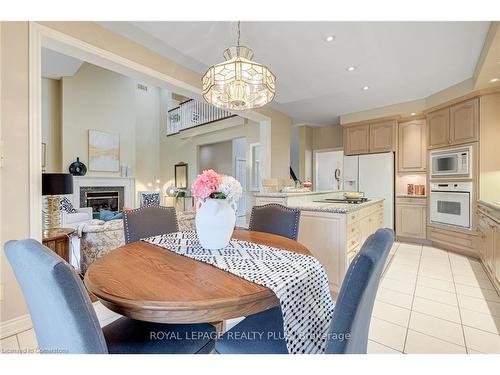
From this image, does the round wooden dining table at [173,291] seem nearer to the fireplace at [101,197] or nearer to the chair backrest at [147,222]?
the chair backrest at [147,222]

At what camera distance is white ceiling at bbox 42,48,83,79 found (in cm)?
413

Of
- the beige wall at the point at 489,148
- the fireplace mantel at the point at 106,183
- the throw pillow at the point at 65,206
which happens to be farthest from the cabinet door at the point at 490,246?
the fireplace mantel at the point at 106,183

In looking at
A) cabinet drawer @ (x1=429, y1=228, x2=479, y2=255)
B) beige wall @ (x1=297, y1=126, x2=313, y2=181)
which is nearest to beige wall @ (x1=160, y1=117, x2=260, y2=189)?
beige wall @ (x1=297, y1=126, x2=313, y2=181)

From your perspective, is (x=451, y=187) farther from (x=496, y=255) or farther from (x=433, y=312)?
(x=433, y=312)

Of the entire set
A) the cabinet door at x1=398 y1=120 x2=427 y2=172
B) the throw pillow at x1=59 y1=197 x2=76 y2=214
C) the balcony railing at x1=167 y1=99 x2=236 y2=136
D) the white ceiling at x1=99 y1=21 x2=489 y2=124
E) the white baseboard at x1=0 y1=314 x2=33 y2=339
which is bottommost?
the white baseboard at x1=0 y1=314 x2=33 y2=339

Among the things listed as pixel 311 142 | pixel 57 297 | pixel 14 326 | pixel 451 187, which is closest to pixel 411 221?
pixel 451 187

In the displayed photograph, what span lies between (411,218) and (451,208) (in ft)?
2.45

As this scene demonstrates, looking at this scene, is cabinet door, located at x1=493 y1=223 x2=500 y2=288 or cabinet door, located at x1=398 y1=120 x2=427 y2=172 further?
cabinet door, located at x1=398 y1=120 x2=427 y2=172

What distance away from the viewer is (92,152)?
6105 mm

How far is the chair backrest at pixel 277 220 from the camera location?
6.34ft

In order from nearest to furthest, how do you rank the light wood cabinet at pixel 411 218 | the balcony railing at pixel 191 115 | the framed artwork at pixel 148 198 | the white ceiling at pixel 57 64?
the white ceiling at pixel 57 64 < the light wood cabinet at pixel 411 218 < the balcony railing at pixel 191 115 < the framed artwork at pixel 148 198

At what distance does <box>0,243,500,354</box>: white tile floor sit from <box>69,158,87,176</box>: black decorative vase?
485 cm

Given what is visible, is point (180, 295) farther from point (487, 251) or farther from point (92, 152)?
point (92, 152)

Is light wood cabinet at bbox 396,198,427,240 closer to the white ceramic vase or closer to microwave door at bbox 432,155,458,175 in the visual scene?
microwave door at bbox 432,155,458,175
